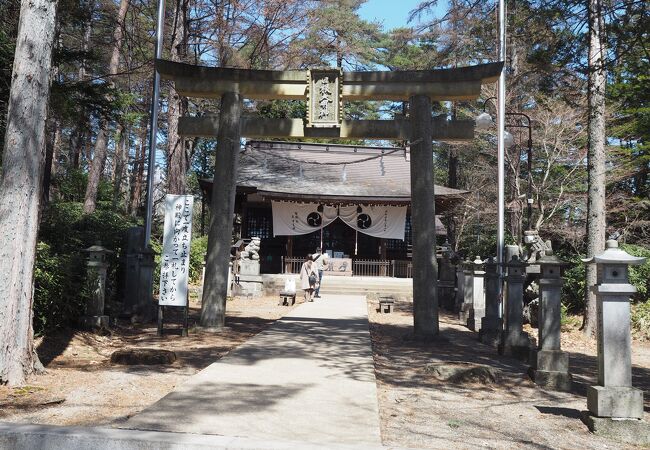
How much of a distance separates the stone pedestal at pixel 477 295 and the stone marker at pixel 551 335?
5997mm

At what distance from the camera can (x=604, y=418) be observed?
193 inches

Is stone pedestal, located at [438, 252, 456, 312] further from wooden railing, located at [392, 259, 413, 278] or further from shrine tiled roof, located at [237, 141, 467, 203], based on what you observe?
wooden railing, located at [392, 259, 413, 278]

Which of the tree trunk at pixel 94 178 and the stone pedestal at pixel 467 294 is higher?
the tree trunk at pixel 94 178

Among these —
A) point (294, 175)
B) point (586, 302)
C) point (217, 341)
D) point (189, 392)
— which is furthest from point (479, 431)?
point (294, 175)

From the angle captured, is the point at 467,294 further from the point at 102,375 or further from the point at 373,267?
the point at 102,375

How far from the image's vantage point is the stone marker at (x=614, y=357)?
16.0 ft

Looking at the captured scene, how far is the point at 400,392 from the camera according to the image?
6031 mm

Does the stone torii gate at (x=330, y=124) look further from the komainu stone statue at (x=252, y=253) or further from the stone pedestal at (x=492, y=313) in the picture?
the komainu stone statue at (x=252, y=253)

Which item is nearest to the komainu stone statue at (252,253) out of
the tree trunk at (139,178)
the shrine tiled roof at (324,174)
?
the shrine tiled roof at (324,174)

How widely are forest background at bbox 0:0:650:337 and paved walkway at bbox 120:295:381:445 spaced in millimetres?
3494

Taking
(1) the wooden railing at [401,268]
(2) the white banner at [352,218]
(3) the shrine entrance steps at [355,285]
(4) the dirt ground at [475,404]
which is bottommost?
(4) the dirt ground at [475,404]

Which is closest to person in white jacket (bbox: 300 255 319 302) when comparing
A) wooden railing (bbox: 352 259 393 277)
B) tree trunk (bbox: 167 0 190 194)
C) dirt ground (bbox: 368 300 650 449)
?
tree trunk (bbox: 167 0 190 194)

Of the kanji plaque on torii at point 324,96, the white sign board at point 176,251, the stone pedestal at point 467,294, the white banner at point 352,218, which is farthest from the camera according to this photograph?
the white banner at point 352,218

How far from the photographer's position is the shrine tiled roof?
22.0 metres
